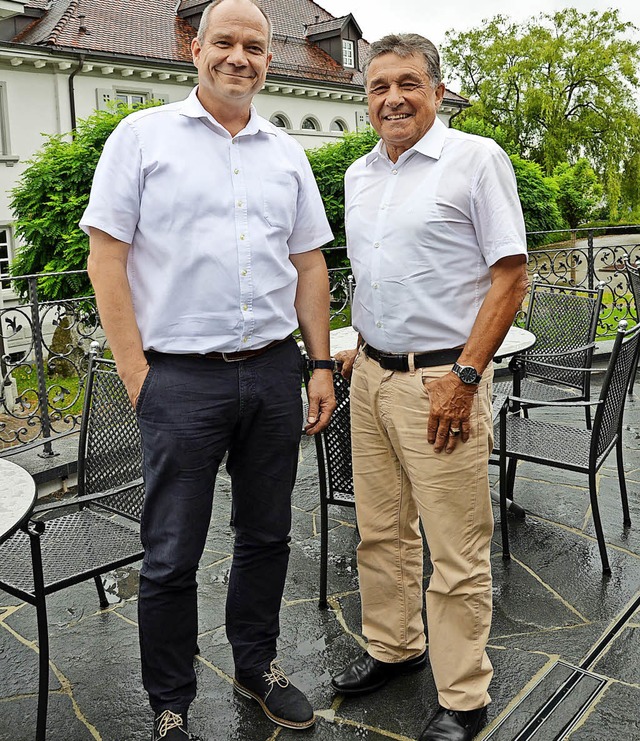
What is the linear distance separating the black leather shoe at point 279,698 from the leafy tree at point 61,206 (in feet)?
35.6

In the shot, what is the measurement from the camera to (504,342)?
459cm

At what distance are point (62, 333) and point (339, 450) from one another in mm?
12033

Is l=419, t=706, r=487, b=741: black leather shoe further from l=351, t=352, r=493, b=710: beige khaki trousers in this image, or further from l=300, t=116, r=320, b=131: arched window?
l=300, t=116, r=320, b=131: arched window

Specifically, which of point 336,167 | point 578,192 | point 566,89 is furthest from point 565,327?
point 566,89

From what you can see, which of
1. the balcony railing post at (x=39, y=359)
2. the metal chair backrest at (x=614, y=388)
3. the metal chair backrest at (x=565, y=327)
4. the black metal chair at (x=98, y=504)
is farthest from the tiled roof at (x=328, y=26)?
the black metal chair at (x=98, y=504)

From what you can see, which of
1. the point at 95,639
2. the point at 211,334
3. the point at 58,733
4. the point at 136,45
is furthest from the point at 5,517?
the point at 136,45

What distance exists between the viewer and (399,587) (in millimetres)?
2852

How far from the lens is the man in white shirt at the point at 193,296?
7.60 feet

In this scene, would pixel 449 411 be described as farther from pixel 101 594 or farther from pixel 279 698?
pixel 101 594

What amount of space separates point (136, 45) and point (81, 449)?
Answer: 24222 mm

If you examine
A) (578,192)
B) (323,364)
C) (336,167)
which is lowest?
(323,364)

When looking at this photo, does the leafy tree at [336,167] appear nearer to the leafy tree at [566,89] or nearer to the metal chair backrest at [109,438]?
the metal chair backrest at [109,438]

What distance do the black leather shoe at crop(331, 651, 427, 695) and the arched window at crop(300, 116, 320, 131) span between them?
27936 mm

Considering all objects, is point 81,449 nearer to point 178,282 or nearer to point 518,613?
point 178,282
